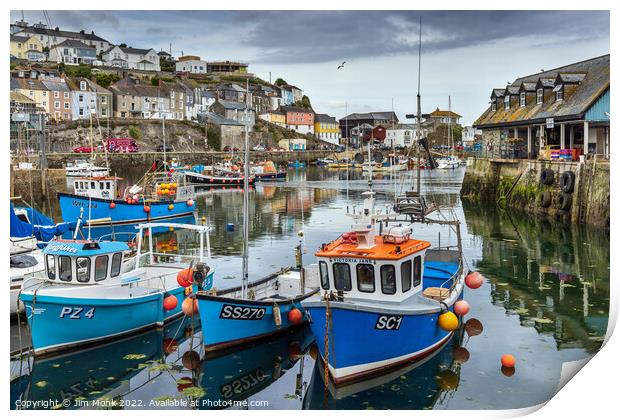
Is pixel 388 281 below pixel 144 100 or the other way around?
below

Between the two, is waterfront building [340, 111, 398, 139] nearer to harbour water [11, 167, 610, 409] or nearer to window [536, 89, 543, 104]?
window [536, 89, 543, 104]

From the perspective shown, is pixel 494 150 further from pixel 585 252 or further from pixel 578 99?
pixel 585 252

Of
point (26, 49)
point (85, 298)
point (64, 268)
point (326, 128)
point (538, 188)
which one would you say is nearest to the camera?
point (85, 298)

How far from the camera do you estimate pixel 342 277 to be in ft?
38.5

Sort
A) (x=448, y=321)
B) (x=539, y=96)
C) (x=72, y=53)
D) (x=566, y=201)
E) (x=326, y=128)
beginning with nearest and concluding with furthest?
(x=448, y=321)
(x=566, y=201)
(x=539, y=96)
(x=72, y=53)
(x=326, y=128)

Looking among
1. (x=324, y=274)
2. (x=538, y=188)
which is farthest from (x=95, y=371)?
(x=538, y=188)

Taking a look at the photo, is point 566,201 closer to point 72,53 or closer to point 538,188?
point 538,188

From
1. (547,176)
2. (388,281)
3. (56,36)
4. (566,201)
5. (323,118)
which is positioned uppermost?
(56,36)

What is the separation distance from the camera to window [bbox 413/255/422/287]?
40.2 ft

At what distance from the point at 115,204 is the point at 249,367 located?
70.5 feet

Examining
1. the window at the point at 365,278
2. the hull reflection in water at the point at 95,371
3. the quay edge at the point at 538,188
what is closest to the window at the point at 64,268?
the hull reflection in water at the point at 95,371

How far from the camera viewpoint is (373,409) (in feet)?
34.2
